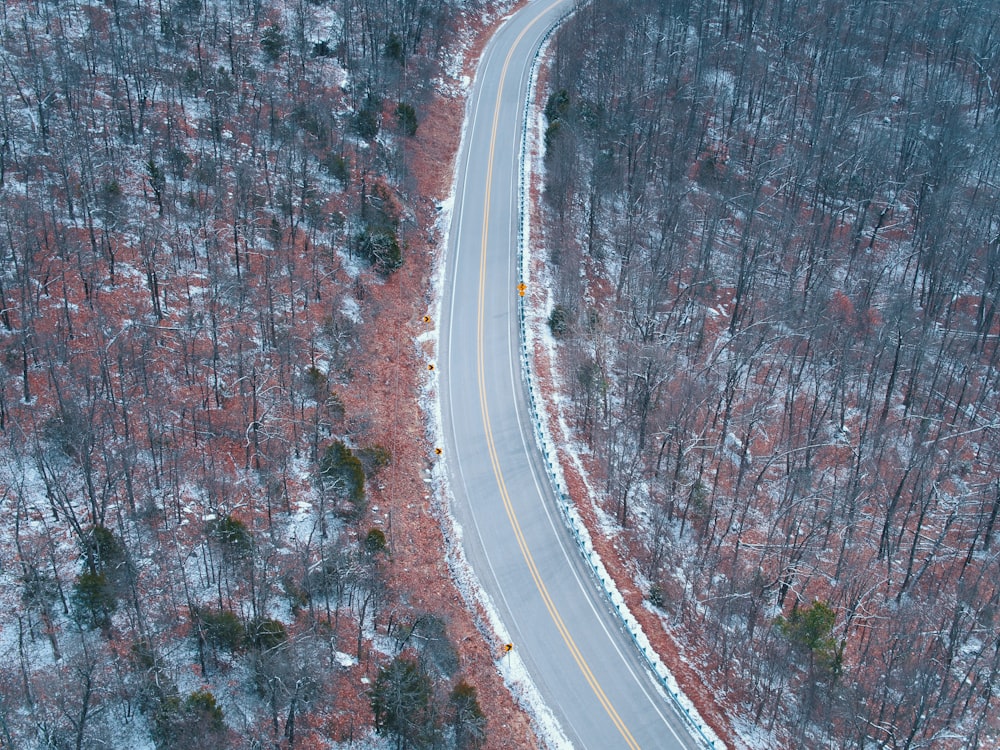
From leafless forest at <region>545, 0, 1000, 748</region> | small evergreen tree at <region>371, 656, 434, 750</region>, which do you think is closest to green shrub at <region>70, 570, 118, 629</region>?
small evergreen tree at <region>371, 656, 434, 750</region>

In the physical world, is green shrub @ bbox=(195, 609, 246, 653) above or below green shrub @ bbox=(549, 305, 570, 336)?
below

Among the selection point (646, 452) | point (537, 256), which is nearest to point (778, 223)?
point (537, 256)

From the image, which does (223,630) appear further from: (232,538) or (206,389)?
(206,389)

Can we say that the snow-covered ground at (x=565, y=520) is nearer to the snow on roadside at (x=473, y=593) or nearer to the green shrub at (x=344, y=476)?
the snow on roadside at (x=473, y=593)

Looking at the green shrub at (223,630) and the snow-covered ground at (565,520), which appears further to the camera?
the snow-covered ground at (565,520)

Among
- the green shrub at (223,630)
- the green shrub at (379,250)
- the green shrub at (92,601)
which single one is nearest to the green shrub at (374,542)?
the green shrub at (223,630)

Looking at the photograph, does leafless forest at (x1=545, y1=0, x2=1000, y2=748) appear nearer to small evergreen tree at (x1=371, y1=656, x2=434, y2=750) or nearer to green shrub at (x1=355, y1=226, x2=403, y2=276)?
green shrub at (x1=355, y1=226, x2=403, y2=276)
